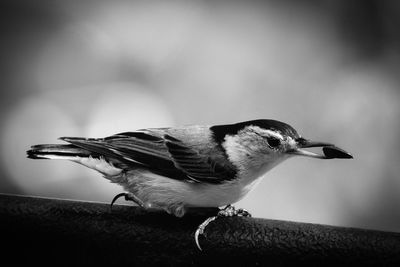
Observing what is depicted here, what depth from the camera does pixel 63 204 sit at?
6.89 feet

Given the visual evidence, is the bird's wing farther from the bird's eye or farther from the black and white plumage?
the bird's eye

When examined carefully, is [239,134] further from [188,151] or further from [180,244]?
[180,244]

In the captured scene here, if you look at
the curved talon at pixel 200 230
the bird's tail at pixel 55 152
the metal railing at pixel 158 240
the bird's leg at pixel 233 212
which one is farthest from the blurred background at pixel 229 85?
the metal railing at pixel 158 240

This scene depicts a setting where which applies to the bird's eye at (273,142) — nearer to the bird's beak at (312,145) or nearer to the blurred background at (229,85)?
the bird's beak at (312,145)

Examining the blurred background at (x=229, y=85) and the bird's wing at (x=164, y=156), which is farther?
the blurred background at (x=229, y=85)

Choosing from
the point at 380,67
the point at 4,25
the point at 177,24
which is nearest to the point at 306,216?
the point at 380,67

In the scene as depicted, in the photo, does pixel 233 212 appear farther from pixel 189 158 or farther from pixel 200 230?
pixel 200 230

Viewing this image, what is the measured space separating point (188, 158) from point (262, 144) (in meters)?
0.35

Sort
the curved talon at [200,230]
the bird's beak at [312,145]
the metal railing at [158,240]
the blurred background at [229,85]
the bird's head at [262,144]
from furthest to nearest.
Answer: the blurred background at [229,85], the bird's head at [262,144], the bird's beak at [312,145], the curved talon at [200,230], the metal railing at [158,240]

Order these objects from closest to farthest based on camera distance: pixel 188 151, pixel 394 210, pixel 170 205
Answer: pixel 170 205 → pixel 188 151 → pixel 394 210

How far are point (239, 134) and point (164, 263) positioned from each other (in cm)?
99

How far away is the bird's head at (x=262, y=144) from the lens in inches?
102

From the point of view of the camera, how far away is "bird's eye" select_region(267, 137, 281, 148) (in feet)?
8.56

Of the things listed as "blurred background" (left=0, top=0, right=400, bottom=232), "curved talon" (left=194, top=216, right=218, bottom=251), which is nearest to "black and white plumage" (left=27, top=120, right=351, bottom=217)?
"curved talon" (left=194, top=216, right=218, bottom=251)
